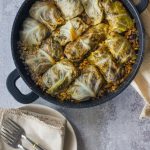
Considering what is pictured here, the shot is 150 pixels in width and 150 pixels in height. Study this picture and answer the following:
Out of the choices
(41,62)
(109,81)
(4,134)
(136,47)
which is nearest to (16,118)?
(4,134)

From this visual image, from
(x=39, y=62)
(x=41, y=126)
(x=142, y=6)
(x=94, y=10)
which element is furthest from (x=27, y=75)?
(x=142, y=6)

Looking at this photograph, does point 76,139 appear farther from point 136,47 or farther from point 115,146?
point 136,47

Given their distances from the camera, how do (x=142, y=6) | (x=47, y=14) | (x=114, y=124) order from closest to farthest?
1. (x=142, y=6)
2. (x=47, y=14)
3. (x=114, y=124)

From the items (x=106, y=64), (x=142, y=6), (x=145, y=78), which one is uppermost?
(x=142, y=6)

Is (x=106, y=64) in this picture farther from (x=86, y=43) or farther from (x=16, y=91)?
(x=16, y=91)

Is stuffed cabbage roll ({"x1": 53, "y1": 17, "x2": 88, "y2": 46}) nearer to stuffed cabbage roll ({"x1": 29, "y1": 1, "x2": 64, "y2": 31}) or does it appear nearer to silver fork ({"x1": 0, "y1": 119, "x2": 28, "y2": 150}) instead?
stuffed cabbage roll ({"x1": 29, "y1": 1, "x2": 64, "y2": 31})

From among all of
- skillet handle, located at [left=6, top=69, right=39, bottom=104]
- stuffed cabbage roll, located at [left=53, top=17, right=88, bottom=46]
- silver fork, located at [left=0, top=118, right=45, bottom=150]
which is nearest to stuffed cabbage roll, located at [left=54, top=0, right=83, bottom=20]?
stuffed cabbage roll, located at [left=53, top=17, right=88, bottom=46]
